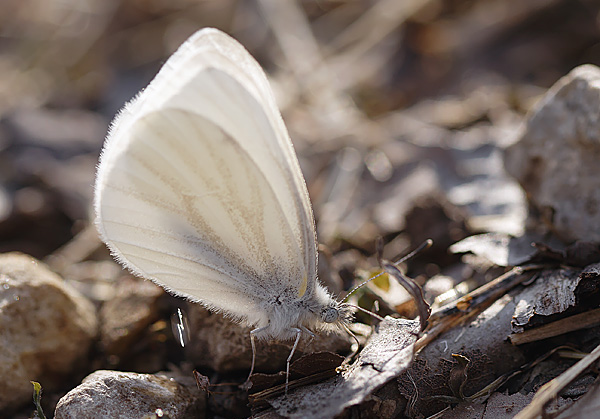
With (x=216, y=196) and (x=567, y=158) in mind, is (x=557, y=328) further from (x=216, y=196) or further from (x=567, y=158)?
(x=216, y=196)

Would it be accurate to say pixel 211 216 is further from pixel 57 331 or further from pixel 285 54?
pixel 285 54

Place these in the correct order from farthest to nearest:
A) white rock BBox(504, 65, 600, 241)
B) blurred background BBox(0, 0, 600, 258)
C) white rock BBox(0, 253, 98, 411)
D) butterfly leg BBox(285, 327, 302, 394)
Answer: blurred background BBox(0, 0, 600, 258) → white rock BBox(504, 65, 600, 241) → white rock BBox(0, 253, 98, 411) → butterfly leg BBox(285, 327, 302, 394)

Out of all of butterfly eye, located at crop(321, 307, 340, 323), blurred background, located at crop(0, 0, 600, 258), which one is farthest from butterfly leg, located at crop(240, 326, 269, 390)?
blurred background, located at crop(0, 0, 600, 258)

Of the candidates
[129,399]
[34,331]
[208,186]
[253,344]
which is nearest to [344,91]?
[208,186]

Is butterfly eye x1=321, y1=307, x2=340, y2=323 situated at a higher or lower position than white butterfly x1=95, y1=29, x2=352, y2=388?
lower

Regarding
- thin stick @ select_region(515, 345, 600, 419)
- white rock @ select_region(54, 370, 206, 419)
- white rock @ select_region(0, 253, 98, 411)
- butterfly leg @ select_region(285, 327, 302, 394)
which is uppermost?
white rock @ select_region(0, 253, 98, 411)

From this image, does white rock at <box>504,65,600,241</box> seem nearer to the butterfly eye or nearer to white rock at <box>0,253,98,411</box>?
the butterfly eye

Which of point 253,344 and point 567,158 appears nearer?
point 253,344
